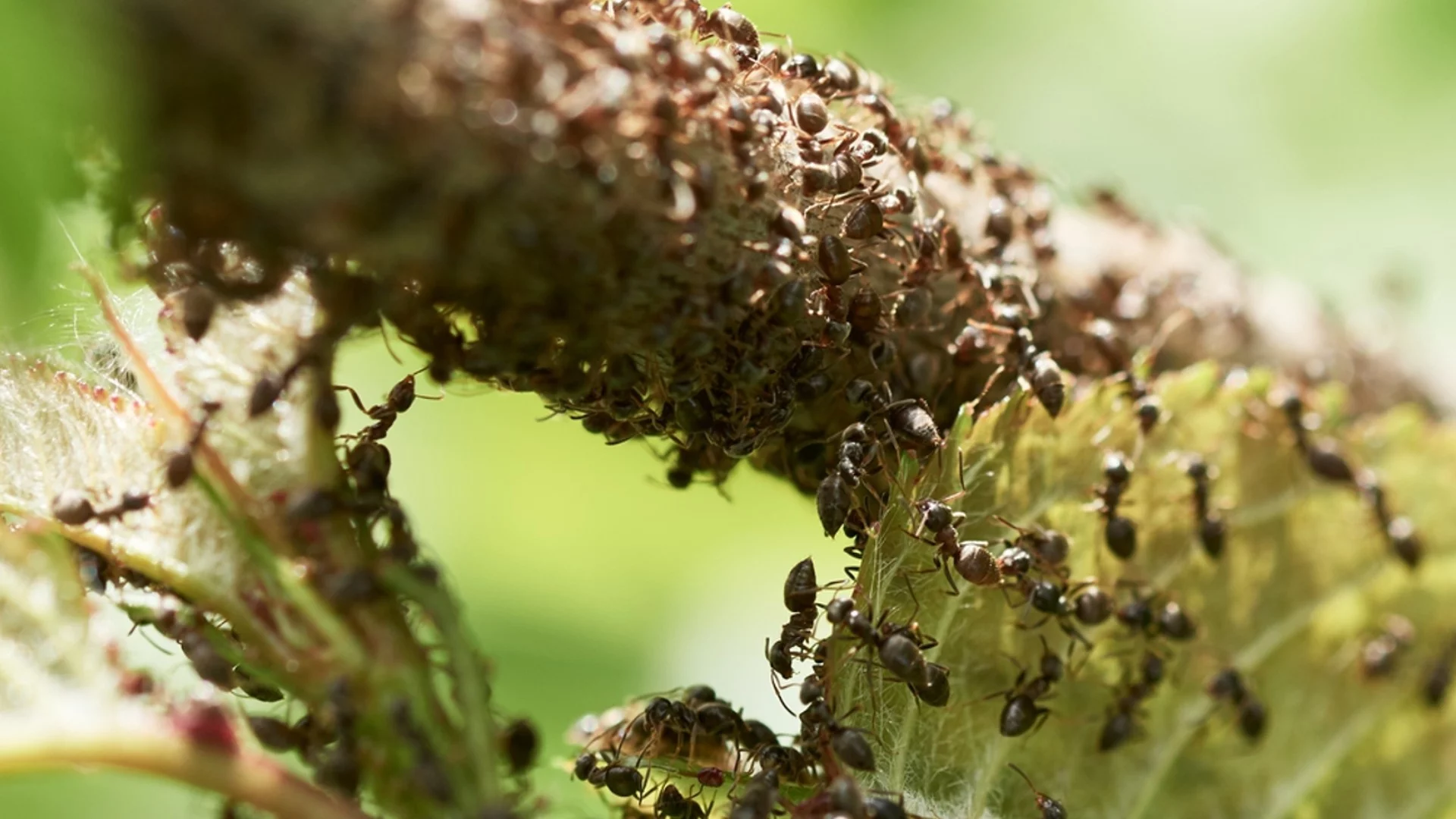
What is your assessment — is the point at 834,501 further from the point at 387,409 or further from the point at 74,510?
the point at 74,510

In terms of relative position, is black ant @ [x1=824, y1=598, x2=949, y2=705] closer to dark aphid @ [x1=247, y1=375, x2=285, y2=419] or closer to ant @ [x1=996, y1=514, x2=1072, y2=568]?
ant @ [x1=996, y1=514, x2=1072, y2=568]

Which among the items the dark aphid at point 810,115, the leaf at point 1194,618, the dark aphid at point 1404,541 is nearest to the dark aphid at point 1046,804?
the leaf at point 1194,618

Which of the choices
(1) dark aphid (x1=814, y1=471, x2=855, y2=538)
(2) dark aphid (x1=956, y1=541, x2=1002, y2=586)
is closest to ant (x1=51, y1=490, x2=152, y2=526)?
(1) dark aphid (x1=814, y1=471, x2=855, y2=538)

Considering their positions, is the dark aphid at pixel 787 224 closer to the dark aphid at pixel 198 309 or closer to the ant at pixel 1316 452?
the dark aphid at pixel 198 309

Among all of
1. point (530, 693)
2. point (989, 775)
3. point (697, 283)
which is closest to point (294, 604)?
point (697, 283)

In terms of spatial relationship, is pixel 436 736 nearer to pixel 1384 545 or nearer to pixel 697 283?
pixel 697 283

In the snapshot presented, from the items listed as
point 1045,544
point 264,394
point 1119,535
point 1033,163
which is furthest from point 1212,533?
point 1033,163
